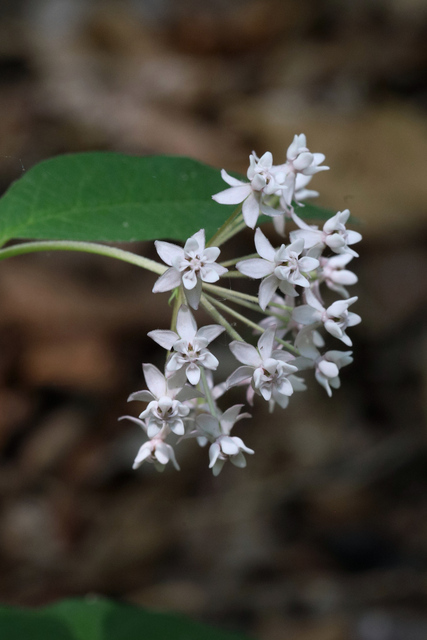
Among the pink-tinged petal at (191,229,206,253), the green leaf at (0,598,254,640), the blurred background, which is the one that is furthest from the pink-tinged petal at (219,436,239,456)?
the blurred background

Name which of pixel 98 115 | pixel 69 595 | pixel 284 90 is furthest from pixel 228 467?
pixel 284 90

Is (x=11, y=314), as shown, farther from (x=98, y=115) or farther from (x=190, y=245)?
(x=190, y=245)

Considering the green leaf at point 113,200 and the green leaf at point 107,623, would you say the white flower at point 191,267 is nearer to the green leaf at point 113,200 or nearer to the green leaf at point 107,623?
the green leaf at point 113,200

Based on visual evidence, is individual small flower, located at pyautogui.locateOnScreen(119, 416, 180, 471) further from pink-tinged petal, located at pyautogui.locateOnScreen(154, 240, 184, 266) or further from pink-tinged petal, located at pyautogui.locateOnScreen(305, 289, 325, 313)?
pink-tinged petal, located at pyautogui.locateOnScreen(305, 289, 325, 313)

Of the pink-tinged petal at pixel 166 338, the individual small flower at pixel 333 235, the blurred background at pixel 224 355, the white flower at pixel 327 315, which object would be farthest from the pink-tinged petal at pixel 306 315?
the blurred background at pixel 224 355

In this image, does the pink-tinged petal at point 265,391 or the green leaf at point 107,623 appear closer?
the pink-tinged petal at point 265,391

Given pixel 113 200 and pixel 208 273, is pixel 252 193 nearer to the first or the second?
pixel 208 273
